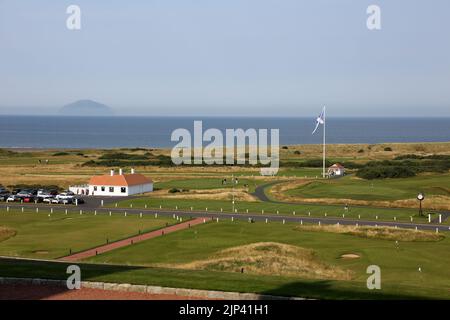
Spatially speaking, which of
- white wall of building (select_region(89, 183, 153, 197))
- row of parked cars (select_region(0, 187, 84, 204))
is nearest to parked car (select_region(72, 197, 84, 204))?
row of parked cars (select_region(0, 187, 84, 204))

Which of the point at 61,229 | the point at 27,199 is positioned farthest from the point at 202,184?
the point at 61,229

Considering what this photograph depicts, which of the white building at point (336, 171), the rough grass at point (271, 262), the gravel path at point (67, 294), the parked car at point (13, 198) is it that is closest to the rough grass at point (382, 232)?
the rough grass at point (271, 262)

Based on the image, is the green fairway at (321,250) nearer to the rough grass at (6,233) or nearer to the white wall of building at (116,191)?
the rough grass at (6,233)

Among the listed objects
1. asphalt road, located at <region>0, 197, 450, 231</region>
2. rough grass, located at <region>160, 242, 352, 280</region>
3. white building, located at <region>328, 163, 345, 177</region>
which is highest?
white building, located at <region>328, 163, 345, 177</region>

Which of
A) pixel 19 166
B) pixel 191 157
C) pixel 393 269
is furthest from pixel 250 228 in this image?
pixel 191 157

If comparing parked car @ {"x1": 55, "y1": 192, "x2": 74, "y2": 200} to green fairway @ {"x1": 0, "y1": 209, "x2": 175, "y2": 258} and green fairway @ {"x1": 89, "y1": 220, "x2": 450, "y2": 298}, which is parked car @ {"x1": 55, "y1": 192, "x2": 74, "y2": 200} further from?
green fairway @ {"x1": 89, "y1": 220, "x2": 450, "y2": 298}

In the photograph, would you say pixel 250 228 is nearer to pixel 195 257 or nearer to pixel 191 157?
pixel 195 257
